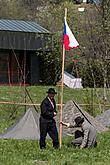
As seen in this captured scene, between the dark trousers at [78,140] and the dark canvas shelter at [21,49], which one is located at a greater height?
the dark trousers at [78,140]

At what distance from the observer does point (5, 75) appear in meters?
40.8

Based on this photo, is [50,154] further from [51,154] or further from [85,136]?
A: [85,136]

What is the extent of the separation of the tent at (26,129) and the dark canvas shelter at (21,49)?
1990cm

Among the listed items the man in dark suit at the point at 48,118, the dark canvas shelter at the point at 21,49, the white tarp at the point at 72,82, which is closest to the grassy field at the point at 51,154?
the man in dark suit at the point at 48,118

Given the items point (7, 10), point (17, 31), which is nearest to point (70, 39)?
point (17, 31)

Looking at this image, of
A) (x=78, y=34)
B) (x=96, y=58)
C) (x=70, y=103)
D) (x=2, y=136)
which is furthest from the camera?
(x=78, y=34)

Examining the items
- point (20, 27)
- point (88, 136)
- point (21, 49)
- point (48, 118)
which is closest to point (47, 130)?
point (48, 118)

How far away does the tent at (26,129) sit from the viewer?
686 inches

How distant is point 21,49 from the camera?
39906 mm

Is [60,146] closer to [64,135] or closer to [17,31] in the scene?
[64,135]

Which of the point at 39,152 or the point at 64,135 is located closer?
the point at 39,152

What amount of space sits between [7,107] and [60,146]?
1100 centimetres

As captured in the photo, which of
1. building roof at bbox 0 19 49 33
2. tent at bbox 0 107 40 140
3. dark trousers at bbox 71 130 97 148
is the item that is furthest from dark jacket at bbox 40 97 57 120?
building roof at bbox 0 19 49 33

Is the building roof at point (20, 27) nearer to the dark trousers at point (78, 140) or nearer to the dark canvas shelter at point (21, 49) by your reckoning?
the dark canvas shelter at point (21, 49)
